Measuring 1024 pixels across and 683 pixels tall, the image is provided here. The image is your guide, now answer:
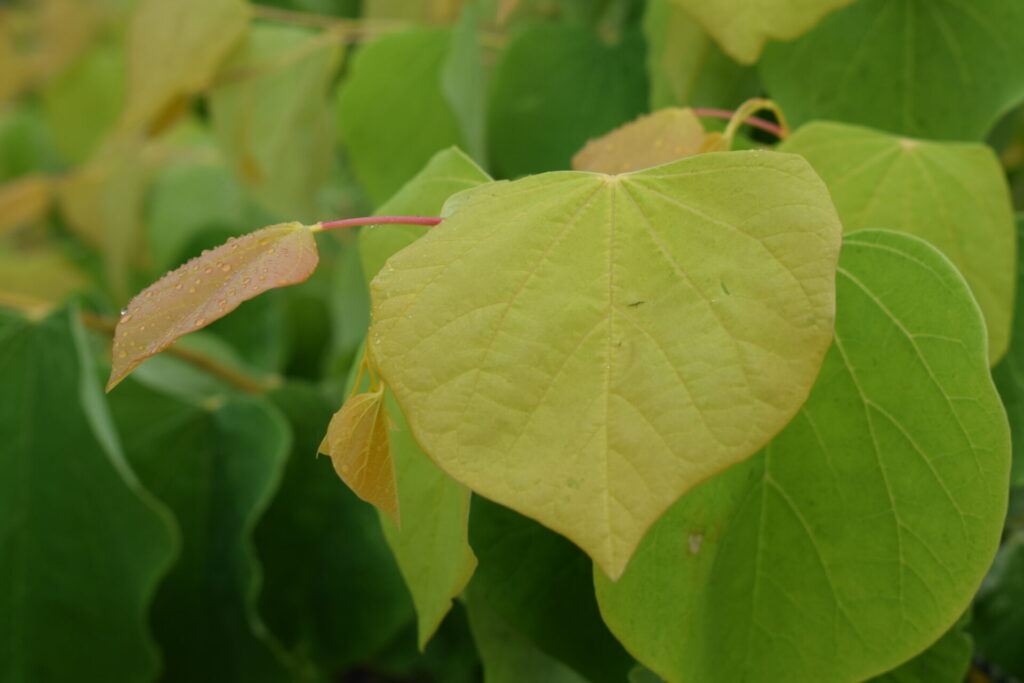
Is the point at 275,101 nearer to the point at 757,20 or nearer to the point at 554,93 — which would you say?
the point at 554,93

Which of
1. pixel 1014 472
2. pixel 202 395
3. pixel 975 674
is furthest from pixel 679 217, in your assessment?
pixel 202 395

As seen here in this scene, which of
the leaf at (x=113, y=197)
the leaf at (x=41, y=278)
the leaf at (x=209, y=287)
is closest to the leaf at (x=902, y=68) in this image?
the leaf at (x=209, y=287)

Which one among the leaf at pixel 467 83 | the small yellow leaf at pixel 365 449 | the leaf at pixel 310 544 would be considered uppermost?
the small yellow leaf at pixel 365 449

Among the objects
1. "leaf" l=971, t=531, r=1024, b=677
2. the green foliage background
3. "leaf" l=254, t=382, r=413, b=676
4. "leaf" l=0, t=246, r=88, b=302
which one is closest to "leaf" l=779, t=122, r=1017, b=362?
the green foliage background

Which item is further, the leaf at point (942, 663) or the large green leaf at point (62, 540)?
the large green leaf at point (62, 540)

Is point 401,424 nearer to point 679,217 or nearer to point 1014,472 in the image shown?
point 679,217

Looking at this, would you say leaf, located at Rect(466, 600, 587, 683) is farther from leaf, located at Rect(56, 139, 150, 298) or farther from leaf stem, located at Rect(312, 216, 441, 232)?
leaf, located at Rect(56, 139, 150, 298)

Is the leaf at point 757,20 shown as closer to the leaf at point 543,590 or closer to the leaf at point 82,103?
the leaf at point 543,590
